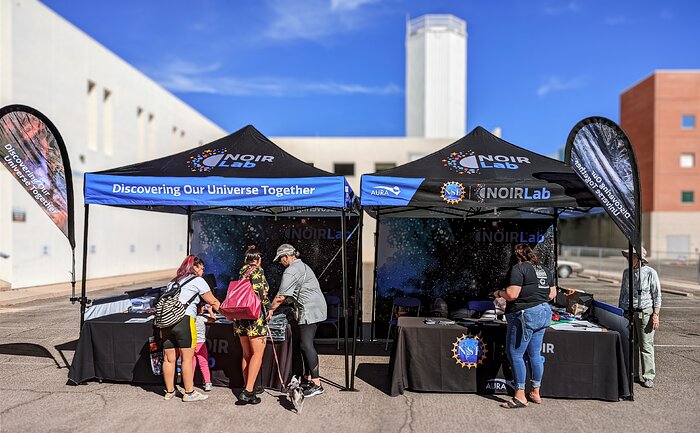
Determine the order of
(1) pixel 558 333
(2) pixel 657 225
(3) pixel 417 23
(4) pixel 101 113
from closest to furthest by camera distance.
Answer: (1) pixel 558 333
(4) pixel 101 113
(2) pixel 657 225
(3) pixel 417 23

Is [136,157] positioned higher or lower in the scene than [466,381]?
higher

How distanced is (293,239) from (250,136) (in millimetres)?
2087

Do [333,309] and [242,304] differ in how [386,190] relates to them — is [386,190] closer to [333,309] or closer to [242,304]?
[242,304]

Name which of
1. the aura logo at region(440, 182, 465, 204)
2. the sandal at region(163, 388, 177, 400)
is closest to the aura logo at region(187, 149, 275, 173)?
the aura logo at region(440, 182, 465, 204)

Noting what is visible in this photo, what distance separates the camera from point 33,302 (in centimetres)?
1489

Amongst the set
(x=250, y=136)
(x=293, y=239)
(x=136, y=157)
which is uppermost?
(x=136, y=157)

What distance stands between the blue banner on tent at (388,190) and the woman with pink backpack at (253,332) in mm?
1431

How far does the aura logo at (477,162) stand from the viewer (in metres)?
6.88

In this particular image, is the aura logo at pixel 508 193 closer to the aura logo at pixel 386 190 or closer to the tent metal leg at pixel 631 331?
the aura logo at pixel 386 190

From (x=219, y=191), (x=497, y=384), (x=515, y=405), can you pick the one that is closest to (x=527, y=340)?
(x=515, y=405)

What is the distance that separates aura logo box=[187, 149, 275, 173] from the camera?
23.0 feet

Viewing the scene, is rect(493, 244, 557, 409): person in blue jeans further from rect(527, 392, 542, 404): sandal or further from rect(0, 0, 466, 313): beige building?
rect(0, 0, 466, 313): beige building

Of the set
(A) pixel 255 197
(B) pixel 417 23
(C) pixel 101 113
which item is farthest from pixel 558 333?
(B) pixel 417 23

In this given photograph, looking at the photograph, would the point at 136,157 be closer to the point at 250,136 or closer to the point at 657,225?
the point at 250,136
